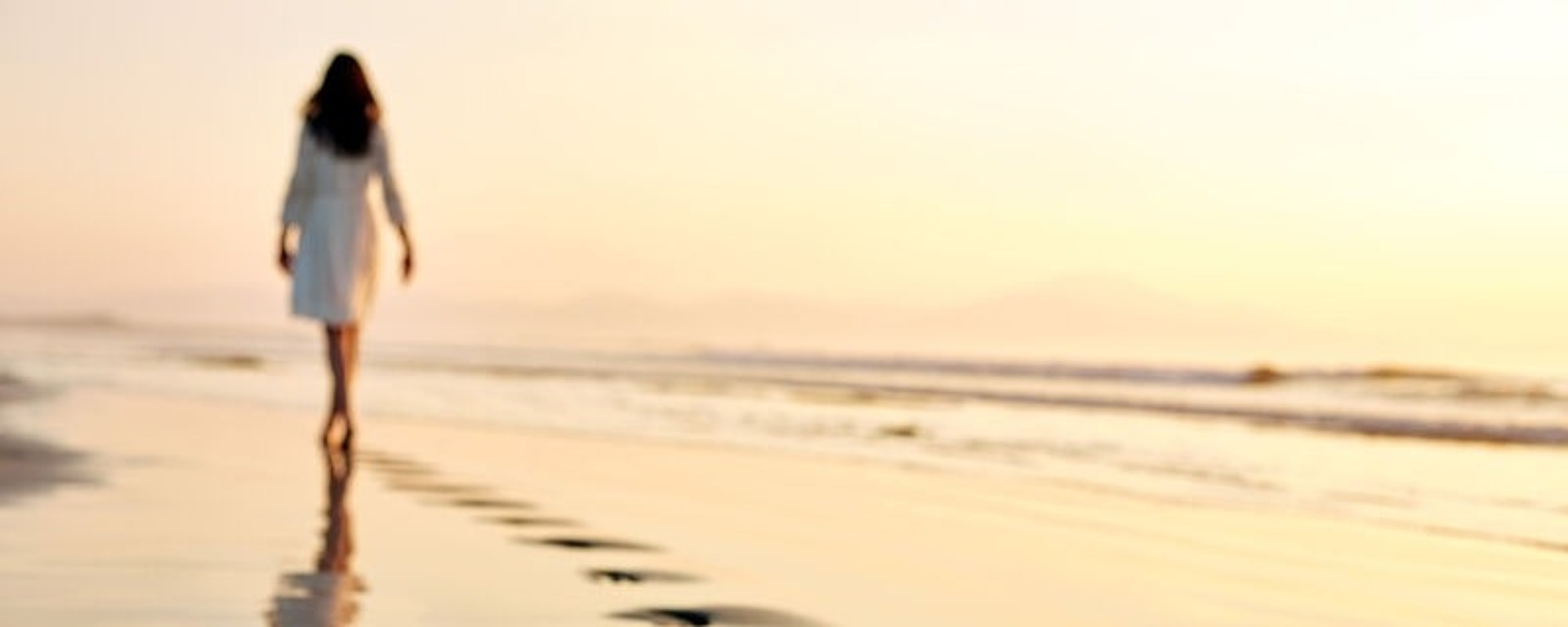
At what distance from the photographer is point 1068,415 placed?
15320 millimetres

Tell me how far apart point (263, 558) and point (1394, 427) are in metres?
10.9

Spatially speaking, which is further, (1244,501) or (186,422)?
(186,422)

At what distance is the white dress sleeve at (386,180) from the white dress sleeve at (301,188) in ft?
0.98

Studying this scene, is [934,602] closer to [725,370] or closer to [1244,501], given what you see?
[1244,501]

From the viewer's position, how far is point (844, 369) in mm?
29109

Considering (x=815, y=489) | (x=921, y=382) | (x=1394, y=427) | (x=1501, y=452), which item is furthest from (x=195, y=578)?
(x=921, y=382)

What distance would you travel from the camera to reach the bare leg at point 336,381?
366 inches

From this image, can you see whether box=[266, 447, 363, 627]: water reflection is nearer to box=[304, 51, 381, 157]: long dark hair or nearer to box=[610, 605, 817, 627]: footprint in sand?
box=[610, 605, 817, 627]: footprint in sand

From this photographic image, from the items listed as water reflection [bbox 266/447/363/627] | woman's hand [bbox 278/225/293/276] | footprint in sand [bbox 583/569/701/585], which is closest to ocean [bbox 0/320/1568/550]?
woman's hand [bbox 278/225/293/276]

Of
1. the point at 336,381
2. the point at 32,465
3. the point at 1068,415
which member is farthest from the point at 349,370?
the point at 1068,415

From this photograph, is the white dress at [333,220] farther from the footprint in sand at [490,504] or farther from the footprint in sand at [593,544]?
the footprint in sand at [593,544]

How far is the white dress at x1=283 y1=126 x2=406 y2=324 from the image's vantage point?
9586 millimetres

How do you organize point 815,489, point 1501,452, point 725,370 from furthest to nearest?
point 725,370 < point 1501,452 < point 815,489

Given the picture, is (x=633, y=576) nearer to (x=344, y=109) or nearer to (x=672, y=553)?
(x=672, y=553)
